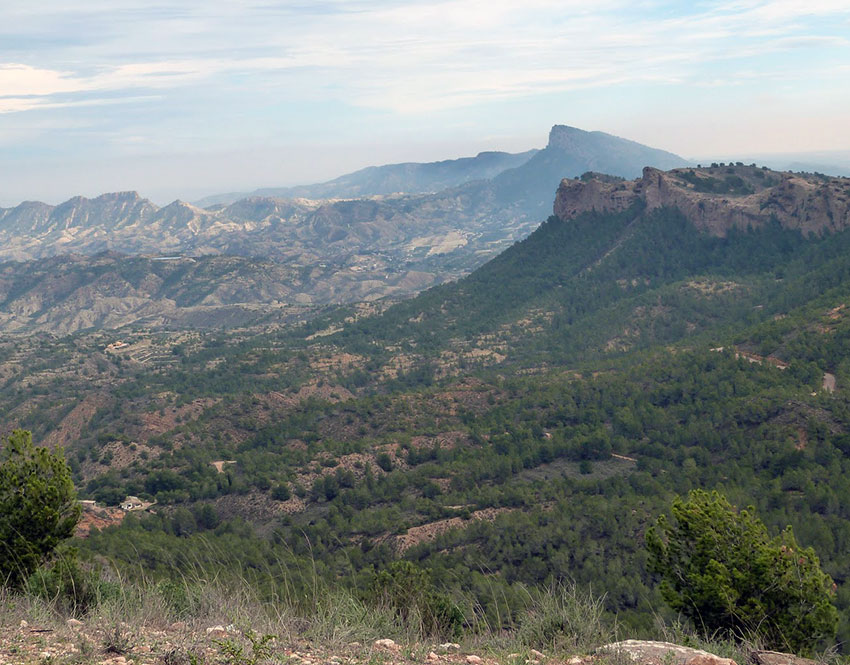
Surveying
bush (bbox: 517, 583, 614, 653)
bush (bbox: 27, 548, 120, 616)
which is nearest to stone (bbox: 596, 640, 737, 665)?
bush (bbox: 517, 583, 614, 653)

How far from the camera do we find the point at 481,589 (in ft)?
145

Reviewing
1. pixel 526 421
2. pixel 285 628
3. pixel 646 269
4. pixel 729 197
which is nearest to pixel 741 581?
pixel 285 628

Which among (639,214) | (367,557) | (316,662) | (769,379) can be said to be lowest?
(367,557)

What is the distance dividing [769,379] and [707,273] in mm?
76662

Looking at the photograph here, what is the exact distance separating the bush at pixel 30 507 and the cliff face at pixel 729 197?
148182mm

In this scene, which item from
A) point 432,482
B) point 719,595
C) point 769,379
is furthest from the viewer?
point 769,379

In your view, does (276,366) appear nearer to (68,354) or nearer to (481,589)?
(68,354)

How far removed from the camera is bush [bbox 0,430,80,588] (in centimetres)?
2833

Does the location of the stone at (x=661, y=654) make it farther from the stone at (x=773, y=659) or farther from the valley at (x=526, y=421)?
the valley at (x=526, y=421)

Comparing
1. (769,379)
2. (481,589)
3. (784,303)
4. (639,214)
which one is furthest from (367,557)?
(639,214)

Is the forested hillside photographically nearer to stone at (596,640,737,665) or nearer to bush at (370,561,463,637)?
bush at (370,561,463,637)

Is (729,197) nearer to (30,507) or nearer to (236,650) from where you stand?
(30,507)

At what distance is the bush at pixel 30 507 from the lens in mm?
28328

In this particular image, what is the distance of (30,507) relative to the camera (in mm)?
29234
